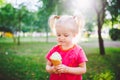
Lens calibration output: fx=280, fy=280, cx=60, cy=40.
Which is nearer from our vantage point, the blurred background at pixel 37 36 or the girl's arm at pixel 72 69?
the girl's arm at pixel 72 69

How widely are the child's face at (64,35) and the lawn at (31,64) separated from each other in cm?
177

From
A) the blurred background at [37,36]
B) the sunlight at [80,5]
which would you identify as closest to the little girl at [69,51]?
the blurred background at [37,36]

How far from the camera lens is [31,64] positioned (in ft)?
11.6

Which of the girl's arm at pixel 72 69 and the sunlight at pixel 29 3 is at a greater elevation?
the sunlight at pixel 29 3

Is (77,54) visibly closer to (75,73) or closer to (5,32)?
(75,73)

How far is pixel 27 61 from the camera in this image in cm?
356

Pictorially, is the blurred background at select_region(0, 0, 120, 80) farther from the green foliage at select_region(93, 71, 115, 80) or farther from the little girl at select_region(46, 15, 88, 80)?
the little girl at select_region(46, 15, 88, 80)

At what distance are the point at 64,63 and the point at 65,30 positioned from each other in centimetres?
20

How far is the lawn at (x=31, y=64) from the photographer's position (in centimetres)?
352

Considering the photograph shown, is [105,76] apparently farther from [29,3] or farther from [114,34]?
[29,3]

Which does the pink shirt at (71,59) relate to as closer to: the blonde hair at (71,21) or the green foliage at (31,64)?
the blonde hair at (71,21)

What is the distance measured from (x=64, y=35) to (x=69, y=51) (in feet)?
0.35

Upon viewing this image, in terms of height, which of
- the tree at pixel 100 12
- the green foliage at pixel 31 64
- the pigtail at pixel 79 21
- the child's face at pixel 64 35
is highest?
the tree at pixel 100 12

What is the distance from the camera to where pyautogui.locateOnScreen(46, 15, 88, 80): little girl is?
1685mm
